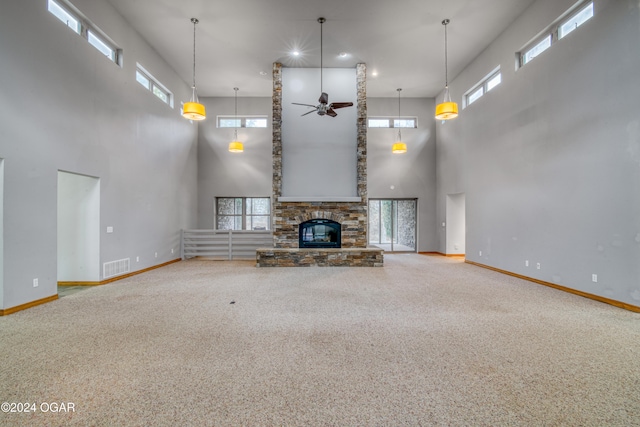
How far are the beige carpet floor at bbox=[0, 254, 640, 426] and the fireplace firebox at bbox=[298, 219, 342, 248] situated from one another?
296 cm

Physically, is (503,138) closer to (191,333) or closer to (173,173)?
(191,333)

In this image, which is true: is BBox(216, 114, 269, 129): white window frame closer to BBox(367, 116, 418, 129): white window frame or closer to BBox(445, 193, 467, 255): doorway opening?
BBox(367, 116, 418, 129): white window frame

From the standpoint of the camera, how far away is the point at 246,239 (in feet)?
27.0

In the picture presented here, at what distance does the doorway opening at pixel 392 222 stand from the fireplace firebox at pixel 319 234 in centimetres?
313

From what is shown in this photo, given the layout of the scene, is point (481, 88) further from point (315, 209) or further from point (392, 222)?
point (315, 209)

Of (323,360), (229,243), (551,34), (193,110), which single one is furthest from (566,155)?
(229,243)

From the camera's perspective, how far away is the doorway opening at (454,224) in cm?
920

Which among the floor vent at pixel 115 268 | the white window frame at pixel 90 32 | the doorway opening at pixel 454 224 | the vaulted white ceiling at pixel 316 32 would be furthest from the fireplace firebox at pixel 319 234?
the white window frame at pixel 90 32

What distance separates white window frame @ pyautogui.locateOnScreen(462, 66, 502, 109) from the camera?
261 inches

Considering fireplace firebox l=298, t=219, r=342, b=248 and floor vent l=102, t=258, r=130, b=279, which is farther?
fireplace firebox l=298, t=219, r=342, b=248

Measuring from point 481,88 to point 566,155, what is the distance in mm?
3520

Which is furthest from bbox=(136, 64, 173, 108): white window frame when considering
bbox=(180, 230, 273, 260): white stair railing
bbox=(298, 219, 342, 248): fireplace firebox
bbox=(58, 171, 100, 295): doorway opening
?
bbox=(298, 219, 342, 248): fireplace firebox

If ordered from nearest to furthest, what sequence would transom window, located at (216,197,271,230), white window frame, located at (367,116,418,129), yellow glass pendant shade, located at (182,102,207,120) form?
yellow glass pendant shade, located at (182,102,207,120) < white window frame, located at (367,116,418,129) < transom window, located at (216,197,271,230)

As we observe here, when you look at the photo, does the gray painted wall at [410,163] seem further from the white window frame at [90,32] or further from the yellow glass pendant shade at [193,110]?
the white window frame at [90,32]
